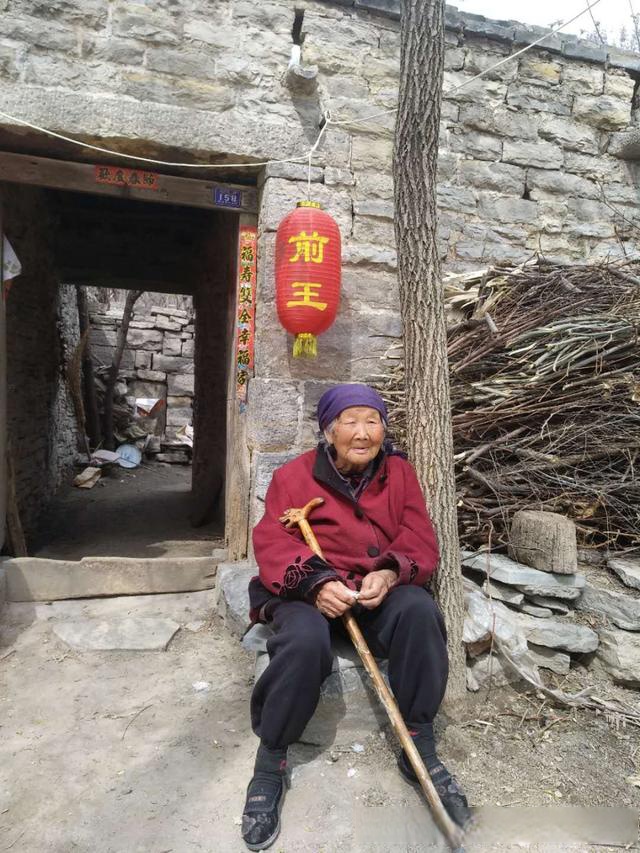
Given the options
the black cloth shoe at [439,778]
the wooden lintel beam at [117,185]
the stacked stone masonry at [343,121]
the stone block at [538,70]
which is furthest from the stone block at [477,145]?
the black cloth shoe at [439,778]

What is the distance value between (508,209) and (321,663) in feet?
10.1

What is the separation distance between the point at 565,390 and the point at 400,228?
4.59ft

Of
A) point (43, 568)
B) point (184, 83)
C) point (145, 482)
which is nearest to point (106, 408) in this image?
point (145, 482)

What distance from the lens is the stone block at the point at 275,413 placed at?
3221 millimetres

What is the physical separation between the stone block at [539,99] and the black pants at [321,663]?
3.26 metres

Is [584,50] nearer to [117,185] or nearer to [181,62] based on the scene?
[181,62]

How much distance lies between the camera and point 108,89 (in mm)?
2979

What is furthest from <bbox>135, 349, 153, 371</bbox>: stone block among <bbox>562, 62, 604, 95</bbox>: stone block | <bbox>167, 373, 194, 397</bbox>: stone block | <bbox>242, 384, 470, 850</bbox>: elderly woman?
<bbox>242, 384, 470, 850</bbox>: elderly woman

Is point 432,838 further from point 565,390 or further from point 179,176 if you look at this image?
point 179,176

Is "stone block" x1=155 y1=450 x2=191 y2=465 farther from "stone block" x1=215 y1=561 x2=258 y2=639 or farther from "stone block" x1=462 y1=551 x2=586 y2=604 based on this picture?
"stone block" x1=462 y1=551 x2=586 y2=604

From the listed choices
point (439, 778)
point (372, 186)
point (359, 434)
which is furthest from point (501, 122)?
point (439, 778)

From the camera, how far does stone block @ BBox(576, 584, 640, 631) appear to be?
8.72 feet

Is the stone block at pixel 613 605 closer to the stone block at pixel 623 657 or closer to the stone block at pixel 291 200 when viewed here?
the stone block at pixel 623 657

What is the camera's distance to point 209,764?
2.12m
